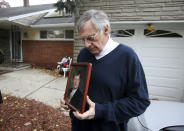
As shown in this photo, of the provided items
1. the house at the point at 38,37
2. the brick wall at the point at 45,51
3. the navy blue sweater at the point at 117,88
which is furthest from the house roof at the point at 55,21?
the navy blue sweater at the point at 117,88

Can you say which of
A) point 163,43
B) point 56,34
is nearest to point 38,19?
point 56,34

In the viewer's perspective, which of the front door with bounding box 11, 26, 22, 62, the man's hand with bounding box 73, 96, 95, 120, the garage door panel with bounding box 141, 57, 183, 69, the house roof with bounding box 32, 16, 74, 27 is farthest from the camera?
the front door with bounding box 11, 26, 22, 62

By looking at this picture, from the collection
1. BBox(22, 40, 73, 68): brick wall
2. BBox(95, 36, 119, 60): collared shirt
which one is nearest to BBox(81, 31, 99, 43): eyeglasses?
BBox(95, 36, 119, 60): collared shirt

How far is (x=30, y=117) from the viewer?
9.95ft

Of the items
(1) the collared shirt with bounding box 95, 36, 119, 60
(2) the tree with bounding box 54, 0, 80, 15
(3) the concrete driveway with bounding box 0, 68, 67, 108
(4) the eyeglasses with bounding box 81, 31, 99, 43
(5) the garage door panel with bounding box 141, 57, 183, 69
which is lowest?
(3) the concrete driveway with bounding box 0, 68, 67, 108

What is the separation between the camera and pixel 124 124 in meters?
1.11

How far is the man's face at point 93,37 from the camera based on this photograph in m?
0.98

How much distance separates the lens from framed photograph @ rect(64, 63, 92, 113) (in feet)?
3.07

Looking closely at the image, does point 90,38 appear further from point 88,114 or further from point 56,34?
point 56,34

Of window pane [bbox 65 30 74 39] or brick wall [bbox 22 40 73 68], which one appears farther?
brick wall [bbox 22 40 73 68]

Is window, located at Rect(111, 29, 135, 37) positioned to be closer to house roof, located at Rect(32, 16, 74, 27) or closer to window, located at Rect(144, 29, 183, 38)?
window, located at Rect(144, 29, 183, 38)

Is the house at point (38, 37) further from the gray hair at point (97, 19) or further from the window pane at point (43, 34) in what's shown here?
the gray hair at point (97, 19)

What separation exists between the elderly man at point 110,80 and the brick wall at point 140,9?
347cm

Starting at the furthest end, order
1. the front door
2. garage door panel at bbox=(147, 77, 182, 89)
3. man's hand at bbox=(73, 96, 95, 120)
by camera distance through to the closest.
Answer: the front door < garage door panel at bbox=(147, 77, 182, 89) < man's hand at bbox=(73, 96, 95, 120)
